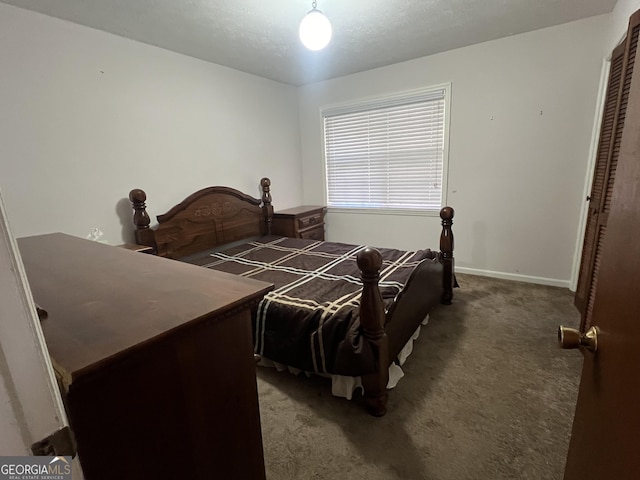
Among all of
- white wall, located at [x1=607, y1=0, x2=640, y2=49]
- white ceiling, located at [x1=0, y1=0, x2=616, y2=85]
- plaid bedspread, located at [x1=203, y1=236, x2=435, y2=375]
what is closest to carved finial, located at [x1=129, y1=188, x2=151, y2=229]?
plaid bedspread, located at [x1=203, y1=236, x2=435, y2=375]

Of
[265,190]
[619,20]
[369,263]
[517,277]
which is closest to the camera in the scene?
[369,263]

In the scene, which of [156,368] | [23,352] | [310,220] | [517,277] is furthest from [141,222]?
[517,277]

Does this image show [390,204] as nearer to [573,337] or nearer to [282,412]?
[282,412]

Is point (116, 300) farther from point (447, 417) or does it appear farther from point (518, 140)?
point (518, 140)

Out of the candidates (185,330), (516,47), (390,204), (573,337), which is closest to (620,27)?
(516,47)

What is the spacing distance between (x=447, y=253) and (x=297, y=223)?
5.79 ft

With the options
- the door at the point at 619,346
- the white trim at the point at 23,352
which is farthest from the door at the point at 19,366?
Answer: the door at the point at 619,346

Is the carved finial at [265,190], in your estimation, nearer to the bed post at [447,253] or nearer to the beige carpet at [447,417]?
the bed post at [447,253]

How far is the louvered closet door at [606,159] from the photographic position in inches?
70.4

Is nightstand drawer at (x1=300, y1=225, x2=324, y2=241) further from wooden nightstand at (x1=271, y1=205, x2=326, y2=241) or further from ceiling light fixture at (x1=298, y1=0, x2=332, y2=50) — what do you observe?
ceiling light fixture at (x1=298, y1=0, x2=332, y2=50)

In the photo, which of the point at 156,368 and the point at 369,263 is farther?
the point at 369,263

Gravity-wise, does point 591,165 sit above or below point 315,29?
below

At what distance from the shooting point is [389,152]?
3.77 metres

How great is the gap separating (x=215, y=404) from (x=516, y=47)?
3.67m
